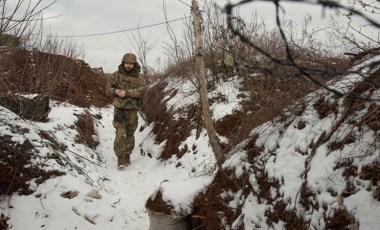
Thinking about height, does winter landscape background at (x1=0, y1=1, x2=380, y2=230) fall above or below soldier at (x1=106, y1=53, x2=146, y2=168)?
below

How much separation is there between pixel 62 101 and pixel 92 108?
1436 mm

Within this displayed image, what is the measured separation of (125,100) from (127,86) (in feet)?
0.99

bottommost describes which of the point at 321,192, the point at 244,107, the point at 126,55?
the point at 321,192

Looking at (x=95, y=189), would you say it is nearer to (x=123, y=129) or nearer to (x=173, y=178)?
(x=173, y=178)

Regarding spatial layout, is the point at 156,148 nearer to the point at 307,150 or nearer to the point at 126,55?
the point at 126,55

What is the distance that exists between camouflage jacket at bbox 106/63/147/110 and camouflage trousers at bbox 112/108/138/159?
149 mm

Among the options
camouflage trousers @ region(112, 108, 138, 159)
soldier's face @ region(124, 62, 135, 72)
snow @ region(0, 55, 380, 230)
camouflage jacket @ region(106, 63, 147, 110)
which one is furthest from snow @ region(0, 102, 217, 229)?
soldier's face @ region(124, 62, 135, 72)

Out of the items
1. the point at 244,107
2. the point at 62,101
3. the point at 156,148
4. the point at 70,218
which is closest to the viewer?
the point at 70,218

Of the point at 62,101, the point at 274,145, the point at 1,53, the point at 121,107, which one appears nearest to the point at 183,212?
the point at 274,145

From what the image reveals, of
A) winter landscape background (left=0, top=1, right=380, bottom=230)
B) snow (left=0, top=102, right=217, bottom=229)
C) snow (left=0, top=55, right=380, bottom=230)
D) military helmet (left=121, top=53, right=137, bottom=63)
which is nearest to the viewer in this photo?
winter landscape background (left=0, top=1, right=380, bottom=230)

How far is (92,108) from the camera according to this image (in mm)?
12344

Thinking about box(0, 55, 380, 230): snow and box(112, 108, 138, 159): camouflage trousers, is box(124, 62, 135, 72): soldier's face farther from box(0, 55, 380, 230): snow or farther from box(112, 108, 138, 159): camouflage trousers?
box(0, 55, 380, 230): snow

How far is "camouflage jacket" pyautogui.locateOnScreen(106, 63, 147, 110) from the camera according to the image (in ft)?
21.4

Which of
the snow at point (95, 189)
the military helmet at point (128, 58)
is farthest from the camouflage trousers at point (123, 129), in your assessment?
the military helmet at point (128, 58)
